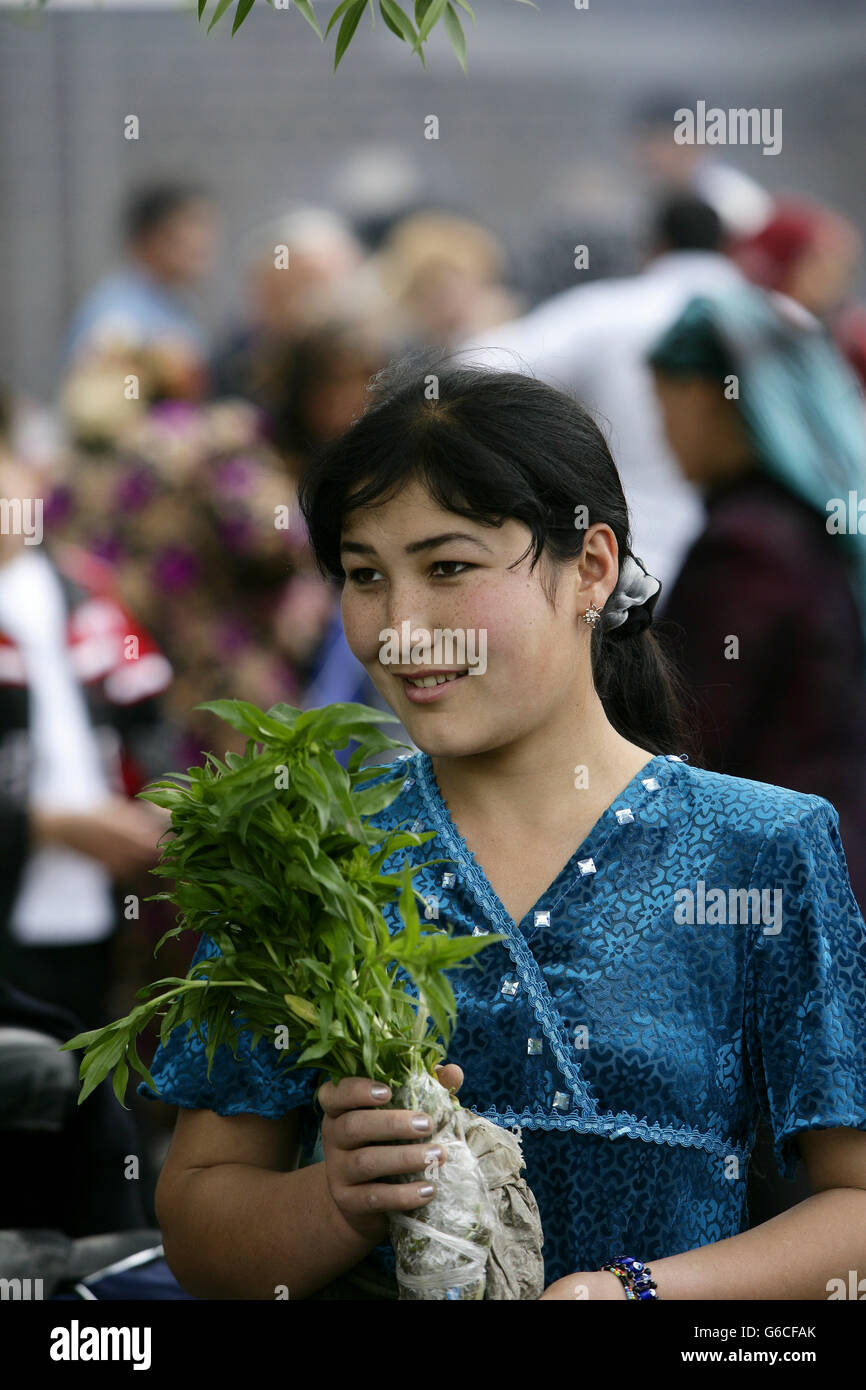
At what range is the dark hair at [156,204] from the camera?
253 inches

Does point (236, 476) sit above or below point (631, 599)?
above

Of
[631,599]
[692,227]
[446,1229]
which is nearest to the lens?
[446,1229]

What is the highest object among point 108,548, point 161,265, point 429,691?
point 161,265

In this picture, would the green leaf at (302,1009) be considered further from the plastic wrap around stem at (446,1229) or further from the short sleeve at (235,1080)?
the short sleeve at (235,1080)

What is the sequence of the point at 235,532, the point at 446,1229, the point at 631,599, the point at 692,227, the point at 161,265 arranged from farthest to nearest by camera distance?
Answer: the point at 161,265 → the point at 692,227 → the point at 235,532 → the point at 631,599 → the point at 446,1229

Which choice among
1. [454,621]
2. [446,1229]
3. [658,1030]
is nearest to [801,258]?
[454,621]

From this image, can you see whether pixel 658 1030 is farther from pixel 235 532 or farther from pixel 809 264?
pixel 809 264

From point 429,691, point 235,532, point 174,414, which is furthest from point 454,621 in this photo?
point 174,414

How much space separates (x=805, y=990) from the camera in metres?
1.93

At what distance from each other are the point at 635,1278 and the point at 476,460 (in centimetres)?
87

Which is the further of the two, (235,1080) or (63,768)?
(63,768)

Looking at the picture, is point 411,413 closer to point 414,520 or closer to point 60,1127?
point 414,520

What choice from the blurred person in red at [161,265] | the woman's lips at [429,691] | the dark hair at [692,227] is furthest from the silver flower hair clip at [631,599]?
the blurred person in red at [161,265]

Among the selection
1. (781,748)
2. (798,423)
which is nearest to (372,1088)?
(781,748)
